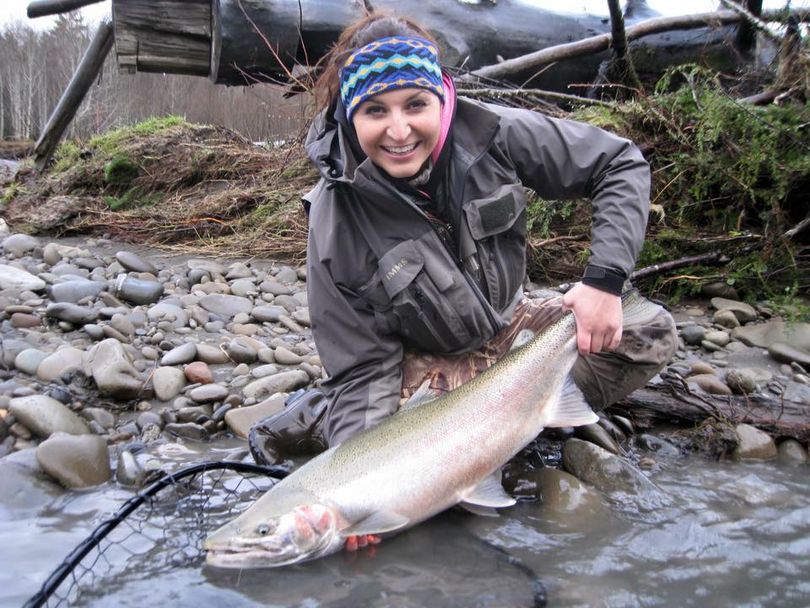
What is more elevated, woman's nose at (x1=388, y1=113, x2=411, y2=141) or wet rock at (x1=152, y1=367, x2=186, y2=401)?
woman's nose at (x1=388, y1=113, x2=411, y2=141)

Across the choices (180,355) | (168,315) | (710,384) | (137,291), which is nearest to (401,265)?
(180,355)

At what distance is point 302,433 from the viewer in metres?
3.69

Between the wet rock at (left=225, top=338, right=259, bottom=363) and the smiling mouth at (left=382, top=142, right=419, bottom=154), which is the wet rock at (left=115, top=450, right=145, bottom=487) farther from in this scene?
the smiling mouth at (left=382, top=142, right=419, bottom=154)

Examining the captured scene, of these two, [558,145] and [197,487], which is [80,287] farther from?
[558,145]

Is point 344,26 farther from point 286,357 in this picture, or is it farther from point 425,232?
point 425,232

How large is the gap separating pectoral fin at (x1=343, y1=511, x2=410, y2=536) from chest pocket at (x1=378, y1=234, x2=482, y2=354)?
3.11 ft

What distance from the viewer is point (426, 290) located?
10.6 ft

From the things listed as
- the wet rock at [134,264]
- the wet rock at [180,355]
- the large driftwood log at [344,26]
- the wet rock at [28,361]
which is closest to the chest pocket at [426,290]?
the wet rock at [180,355]

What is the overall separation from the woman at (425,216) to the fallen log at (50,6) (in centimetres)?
570

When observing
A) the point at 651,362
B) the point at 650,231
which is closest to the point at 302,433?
the point at 651,362

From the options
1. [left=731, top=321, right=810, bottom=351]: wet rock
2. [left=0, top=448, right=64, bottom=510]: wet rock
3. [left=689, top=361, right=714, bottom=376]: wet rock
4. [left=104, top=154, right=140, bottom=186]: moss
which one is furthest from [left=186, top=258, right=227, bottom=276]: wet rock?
[left=731, top=321, right=810, bottom=351]: wet rock

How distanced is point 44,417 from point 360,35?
2446mm

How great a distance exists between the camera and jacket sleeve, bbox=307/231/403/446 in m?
3.30

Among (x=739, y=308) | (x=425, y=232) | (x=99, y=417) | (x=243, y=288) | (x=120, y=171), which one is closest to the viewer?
(x=425, y=232)
